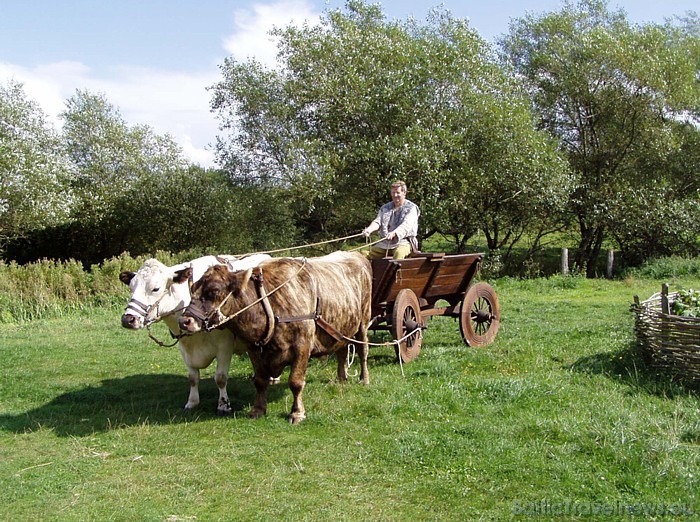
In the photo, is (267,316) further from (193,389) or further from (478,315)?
(478,315)

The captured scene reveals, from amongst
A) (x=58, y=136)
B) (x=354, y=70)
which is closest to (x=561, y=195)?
(x=354, y=70)

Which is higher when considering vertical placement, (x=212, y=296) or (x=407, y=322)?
(x=212, y=296)

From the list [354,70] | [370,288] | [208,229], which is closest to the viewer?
[370,288]

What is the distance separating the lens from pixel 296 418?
670cm

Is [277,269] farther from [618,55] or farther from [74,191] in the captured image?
[74,191]

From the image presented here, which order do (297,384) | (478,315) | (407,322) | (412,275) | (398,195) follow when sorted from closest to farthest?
1. (297,384)
2. (407,322)
3. (412,275)
4. (398,195)
5. (478,315)

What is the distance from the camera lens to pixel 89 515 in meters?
4.73

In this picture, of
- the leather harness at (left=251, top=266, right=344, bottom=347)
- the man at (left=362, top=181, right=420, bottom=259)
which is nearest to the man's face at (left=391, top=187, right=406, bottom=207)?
the man at (left=362, top=181, right=420, bottom=259)

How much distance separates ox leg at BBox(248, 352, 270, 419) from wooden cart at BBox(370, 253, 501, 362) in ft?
7.03

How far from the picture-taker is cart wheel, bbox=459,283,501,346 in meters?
9.79

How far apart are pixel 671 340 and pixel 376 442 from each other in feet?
13.4

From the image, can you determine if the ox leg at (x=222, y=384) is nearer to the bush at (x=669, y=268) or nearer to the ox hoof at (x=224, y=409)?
the ox hoof at (x=224, y=409)

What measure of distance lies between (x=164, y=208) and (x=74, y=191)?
13.0 feet

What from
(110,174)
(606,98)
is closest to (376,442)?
(606,98)
